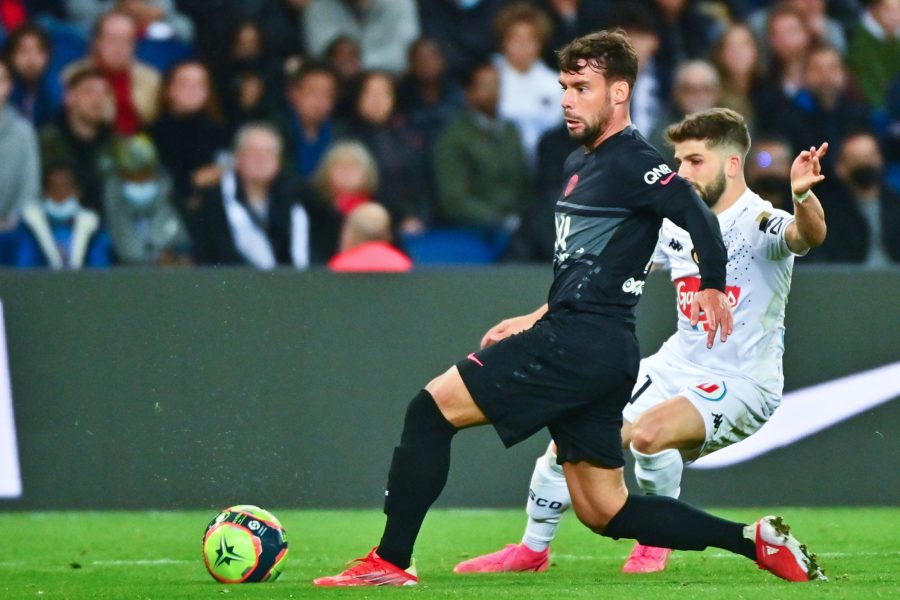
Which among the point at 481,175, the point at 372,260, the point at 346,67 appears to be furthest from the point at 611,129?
the point at 346,67

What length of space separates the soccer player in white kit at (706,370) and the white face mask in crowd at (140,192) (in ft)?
16.5

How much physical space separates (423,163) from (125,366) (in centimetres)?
310

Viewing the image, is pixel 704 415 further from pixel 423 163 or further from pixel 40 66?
pixel 40 66

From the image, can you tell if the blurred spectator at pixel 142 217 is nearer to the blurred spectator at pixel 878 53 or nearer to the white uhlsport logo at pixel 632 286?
the blurred spectator at pixel 878 53

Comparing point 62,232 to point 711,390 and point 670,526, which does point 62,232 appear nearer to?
point 711,390

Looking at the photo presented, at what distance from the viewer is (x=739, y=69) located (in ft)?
38.8

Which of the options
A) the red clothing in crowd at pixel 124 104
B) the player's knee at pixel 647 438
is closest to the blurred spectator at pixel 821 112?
the red clothing in crowd at pixel 124 104

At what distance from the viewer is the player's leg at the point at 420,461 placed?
18.6 ft

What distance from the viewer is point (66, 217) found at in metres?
10.9

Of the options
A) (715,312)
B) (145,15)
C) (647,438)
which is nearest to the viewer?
(715,312)

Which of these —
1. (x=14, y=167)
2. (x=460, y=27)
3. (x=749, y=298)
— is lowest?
(x=749, y=298)

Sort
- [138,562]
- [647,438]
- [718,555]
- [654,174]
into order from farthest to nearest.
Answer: [718,555] < [138,562] < [647,438] < [654,174]

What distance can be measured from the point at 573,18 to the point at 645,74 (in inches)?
30.4

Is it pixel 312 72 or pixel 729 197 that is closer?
pixel 729 197
